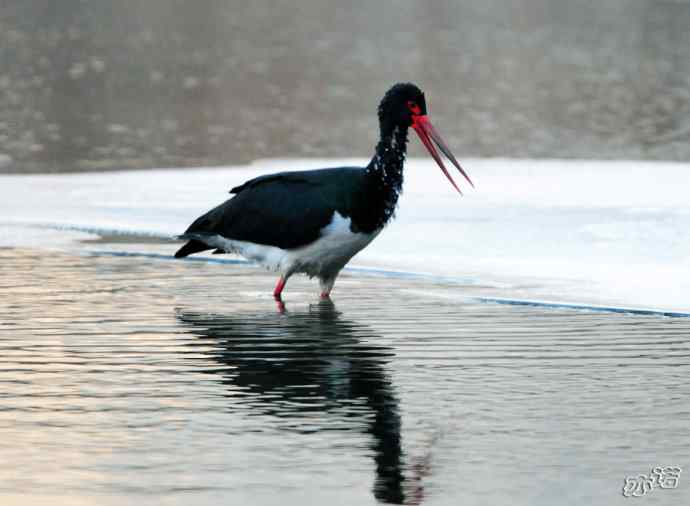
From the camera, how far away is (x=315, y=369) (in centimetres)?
1005

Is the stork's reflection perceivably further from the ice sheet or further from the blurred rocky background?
the blurred rocky background

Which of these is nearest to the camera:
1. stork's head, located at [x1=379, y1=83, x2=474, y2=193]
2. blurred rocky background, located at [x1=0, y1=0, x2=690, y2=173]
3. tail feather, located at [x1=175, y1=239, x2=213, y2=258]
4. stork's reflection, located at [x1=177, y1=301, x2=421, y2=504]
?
stork's reflection, located at [x1=177, y1=301, x2=421, y2=504]

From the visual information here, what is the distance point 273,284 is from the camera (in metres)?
13.8

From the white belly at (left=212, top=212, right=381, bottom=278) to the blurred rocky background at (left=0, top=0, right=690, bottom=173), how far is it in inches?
421

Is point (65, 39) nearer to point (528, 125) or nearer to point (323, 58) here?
point (323, 58)

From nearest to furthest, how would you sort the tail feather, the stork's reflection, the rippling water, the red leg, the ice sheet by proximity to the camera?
the rippling water
the stork's reflection
the red leg
the tail feather
the ice sheet

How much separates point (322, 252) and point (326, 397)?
3558 mm

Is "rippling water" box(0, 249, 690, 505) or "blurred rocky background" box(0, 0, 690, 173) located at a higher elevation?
"rippling water" box(0, 249, 690, 505)

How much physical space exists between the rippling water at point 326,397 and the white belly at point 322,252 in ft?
0.84

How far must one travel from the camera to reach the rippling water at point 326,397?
24.4 feet

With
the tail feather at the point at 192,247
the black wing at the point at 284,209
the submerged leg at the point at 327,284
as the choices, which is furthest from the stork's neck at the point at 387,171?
the tail feather at the point at 192,247

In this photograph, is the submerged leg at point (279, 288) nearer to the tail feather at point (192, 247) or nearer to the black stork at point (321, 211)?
the black stork at point (321, 211)

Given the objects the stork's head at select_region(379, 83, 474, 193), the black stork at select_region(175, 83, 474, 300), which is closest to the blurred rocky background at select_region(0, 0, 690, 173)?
the black stork at select_region(175, 83, 474, 300)

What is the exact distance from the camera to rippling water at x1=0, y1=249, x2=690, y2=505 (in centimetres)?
745
